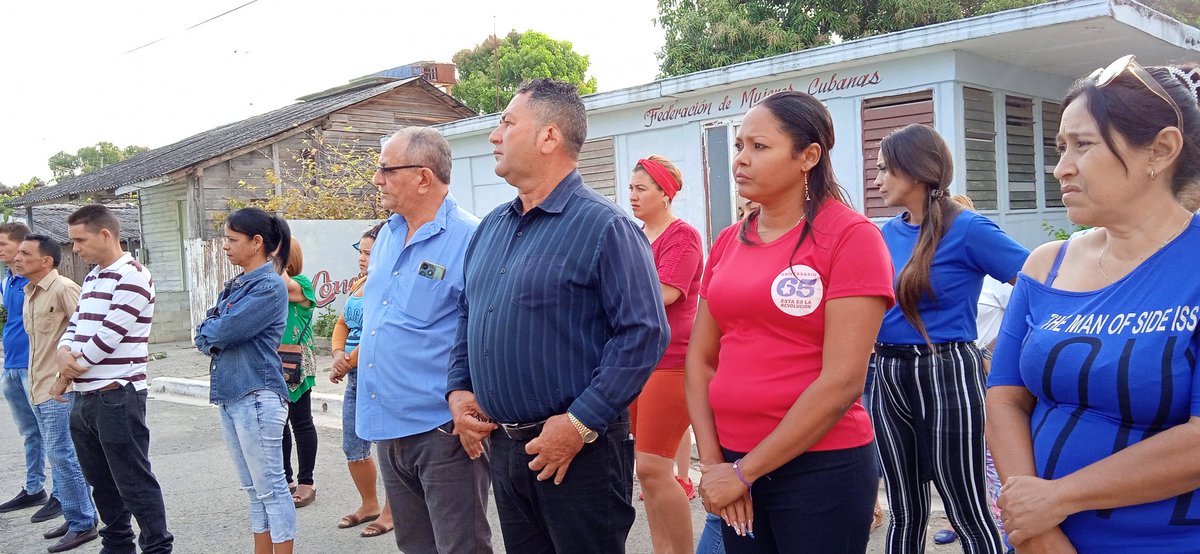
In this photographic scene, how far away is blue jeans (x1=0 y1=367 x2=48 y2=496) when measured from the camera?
6355 millimetres

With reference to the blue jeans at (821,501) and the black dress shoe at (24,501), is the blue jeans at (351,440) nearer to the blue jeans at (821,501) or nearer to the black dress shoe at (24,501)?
the black dress shoe at (24,501)

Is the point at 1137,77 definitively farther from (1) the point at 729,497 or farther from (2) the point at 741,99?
(2) the point at 741,99

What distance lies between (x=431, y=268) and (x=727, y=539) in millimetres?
1622

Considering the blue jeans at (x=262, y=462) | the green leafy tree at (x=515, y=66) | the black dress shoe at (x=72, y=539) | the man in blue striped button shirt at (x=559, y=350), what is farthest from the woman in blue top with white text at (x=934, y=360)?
the green leafy tree at (x=515, y=66)

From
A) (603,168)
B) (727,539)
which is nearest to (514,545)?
(727,539)

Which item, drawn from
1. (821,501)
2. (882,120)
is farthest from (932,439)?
(882,120)

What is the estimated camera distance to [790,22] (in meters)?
19.7

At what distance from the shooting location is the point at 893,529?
3336 mm

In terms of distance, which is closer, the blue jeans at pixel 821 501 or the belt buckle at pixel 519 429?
the blue jeans at pixel 821 501

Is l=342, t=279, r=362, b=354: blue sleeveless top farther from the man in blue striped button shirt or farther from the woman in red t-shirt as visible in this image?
the woman in red t-shirt

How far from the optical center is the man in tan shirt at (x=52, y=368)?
18.2ft

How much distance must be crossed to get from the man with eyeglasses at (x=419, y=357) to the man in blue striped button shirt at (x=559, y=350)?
499 mm

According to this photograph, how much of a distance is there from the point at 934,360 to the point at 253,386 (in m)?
3.23

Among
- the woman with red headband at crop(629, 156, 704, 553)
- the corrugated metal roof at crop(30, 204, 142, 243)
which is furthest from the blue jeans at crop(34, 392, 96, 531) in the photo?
the corrugated metal roof at crop(30, 204, 142, 243)
